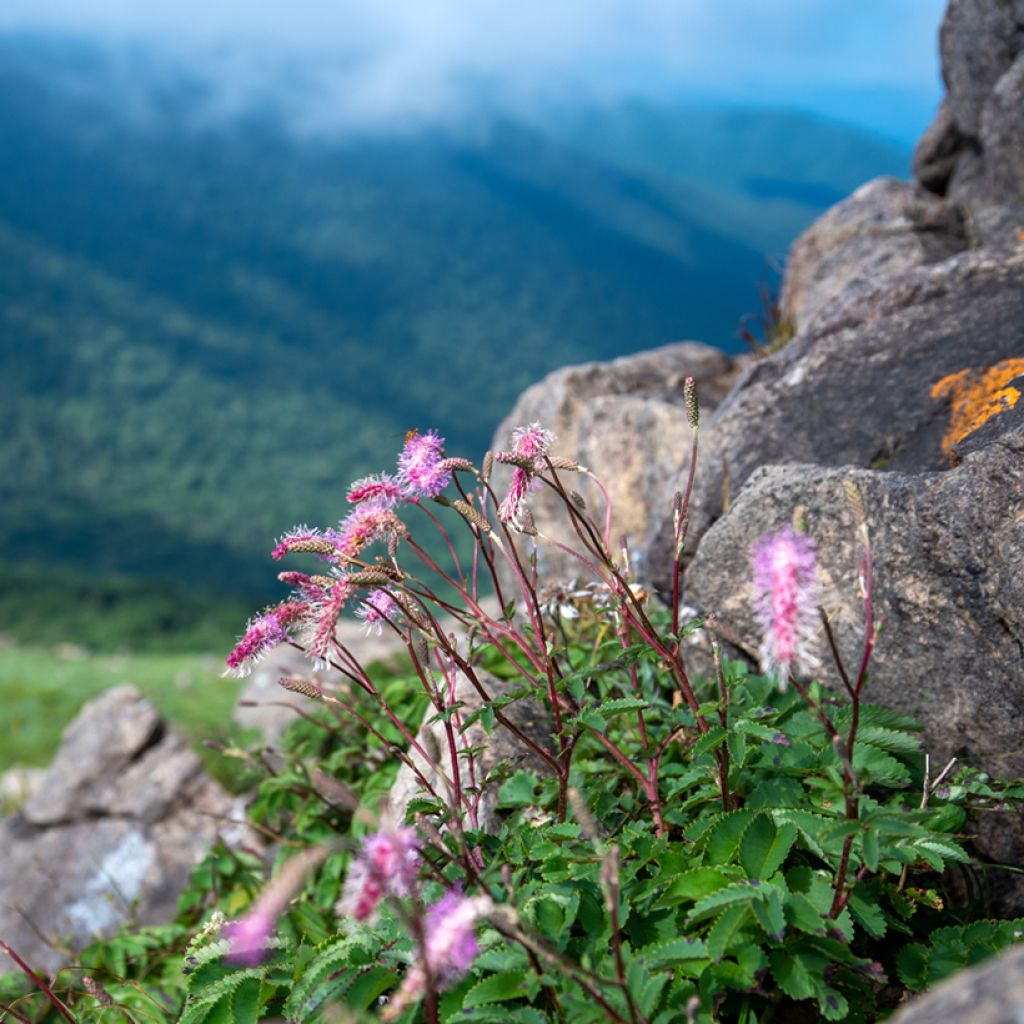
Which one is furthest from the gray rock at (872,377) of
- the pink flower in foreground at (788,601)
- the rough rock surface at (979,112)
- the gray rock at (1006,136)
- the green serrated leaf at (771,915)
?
the rough rock surface at (979,112)

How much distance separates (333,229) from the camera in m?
90.6

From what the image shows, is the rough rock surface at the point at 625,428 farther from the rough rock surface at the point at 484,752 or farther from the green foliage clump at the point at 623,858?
the green foliage clump at the point at 623,858

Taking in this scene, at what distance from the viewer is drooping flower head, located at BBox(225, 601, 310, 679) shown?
2232 millimetres

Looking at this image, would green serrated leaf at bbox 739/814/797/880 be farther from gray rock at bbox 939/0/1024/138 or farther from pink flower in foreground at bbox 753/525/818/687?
gray rock at bbox 939/0/1024/138

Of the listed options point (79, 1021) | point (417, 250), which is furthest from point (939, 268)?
point (417, 250)

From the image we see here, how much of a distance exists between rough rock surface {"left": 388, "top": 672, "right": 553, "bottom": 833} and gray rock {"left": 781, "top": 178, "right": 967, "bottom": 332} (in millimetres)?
3739

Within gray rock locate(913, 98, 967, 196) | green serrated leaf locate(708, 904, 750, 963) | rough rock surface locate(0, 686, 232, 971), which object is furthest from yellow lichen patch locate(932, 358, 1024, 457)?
gray rock locate(913, 98, 967, 196)

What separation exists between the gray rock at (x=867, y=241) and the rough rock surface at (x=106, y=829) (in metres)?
Result: 5.12

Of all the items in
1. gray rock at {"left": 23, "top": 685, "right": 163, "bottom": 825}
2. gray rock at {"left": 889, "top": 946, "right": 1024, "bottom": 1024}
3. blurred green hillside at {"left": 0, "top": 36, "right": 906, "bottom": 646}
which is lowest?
gray rock at {"left": 889, "top": 946, "right": 1024, "bottom": 1024}

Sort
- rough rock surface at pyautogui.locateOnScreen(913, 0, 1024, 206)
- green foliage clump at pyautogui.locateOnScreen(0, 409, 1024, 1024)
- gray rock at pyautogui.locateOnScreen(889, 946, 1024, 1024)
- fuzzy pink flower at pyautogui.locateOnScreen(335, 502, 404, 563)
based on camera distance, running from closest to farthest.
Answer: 1. gray rock at pyautogui.locateOnScreen(889, 946, 1024, 1024)
2. green foliage clump at pyautogui.locateOnScreen(0, 409, 1024, 1024)
3. fuzzy pink flower at pyautogui.locateOnScreen(335, 502, 404, 563)
4. rough rock surface at pyautogui.locateOnScreen(913, 0, 1024, 206)

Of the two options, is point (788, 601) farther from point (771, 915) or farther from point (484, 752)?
point (484, 752)

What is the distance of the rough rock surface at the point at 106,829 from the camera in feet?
17.7

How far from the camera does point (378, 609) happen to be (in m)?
2.50

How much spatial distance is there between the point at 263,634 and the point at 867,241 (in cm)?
631
